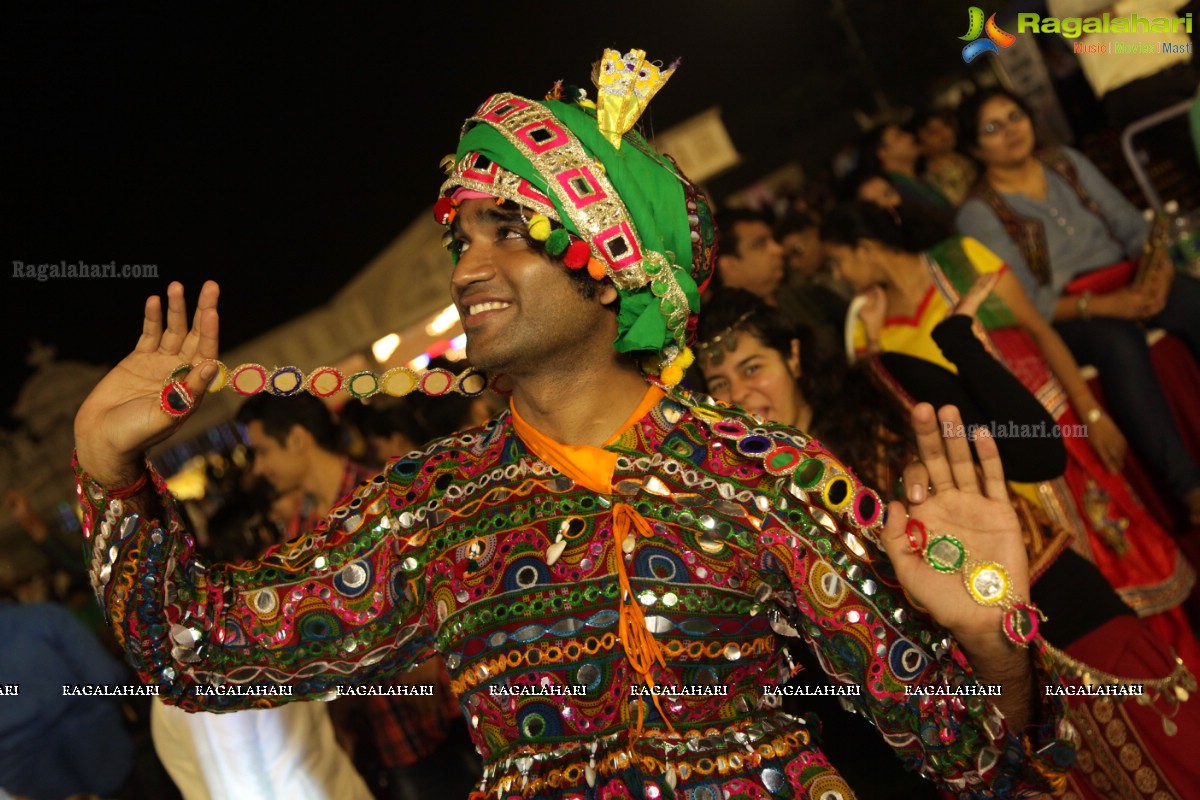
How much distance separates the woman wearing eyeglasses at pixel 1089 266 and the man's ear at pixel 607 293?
275 centimetres

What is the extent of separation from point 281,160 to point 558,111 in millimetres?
2747

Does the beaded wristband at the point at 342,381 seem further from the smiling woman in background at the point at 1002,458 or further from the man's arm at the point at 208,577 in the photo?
the smiling woman in background at the point at 1002,458

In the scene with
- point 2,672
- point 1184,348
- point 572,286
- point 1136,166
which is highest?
point 572,286

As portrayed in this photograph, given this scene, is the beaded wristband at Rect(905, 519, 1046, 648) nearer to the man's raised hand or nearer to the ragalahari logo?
the man's raised hand

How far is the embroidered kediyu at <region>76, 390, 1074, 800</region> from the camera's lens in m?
1.84

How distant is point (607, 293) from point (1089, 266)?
3042 mm

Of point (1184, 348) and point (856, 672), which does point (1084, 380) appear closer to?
point (1184, 348)

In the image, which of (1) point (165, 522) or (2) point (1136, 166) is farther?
(2) point (1136, 166)

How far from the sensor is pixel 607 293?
210 cm

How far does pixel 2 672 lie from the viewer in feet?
10.8

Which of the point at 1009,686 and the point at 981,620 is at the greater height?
the point at 981,620

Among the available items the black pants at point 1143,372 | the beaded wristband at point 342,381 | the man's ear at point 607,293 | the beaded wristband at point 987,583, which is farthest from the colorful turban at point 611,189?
the black pants at point 1143,372

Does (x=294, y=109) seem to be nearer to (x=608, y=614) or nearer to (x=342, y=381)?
(x=342, y=381)

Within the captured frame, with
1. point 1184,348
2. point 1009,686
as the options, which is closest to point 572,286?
point 1009,686
